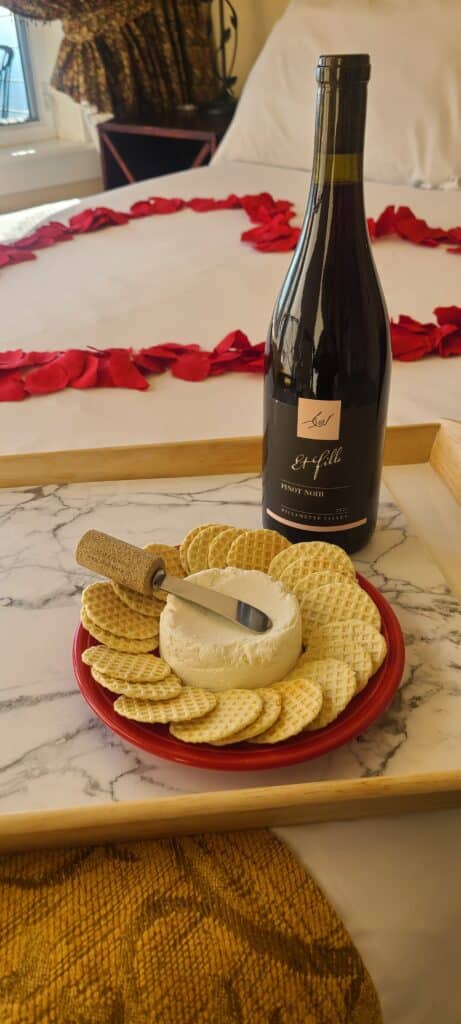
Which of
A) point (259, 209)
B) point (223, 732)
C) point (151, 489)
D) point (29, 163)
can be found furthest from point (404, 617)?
point (29, 163)

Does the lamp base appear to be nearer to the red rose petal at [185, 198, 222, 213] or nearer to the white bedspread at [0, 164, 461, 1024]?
the white bedspread at [0, 164, 461, 1024]

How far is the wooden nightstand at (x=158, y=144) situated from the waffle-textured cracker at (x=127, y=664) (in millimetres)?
2752

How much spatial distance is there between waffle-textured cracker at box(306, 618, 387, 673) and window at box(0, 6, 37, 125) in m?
3.46

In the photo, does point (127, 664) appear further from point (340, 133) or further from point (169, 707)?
point (340, 133)

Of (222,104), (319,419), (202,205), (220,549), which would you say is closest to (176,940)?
(220,549)

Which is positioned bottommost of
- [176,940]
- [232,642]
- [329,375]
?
[176,940]

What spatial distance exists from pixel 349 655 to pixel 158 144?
3.25 meters

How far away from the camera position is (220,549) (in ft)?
2.21

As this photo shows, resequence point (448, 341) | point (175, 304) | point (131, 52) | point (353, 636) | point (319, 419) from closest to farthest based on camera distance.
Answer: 1. point (353, 636)
2. point (319, 419)
3. point (448, 341)
4. point (175, 304)
5. point (131, 52)

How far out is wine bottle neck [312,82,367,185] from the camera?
585 mm

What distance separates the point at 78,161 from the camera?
135 inches

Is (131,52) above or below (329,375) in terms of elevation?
above

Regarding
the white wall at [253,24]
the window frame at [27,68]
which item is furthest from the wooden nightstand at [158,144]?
the window frame at [27,68]

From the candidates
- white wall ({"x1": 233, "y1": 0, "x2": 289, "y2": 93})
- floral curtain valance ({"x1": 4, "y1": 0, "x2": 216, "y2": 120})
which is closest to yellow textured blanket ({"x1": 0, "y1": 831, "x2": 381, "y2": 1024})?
floral curtain valance ({"x1": 4, "y1": 0, "x2": 216, "y2": 120})
